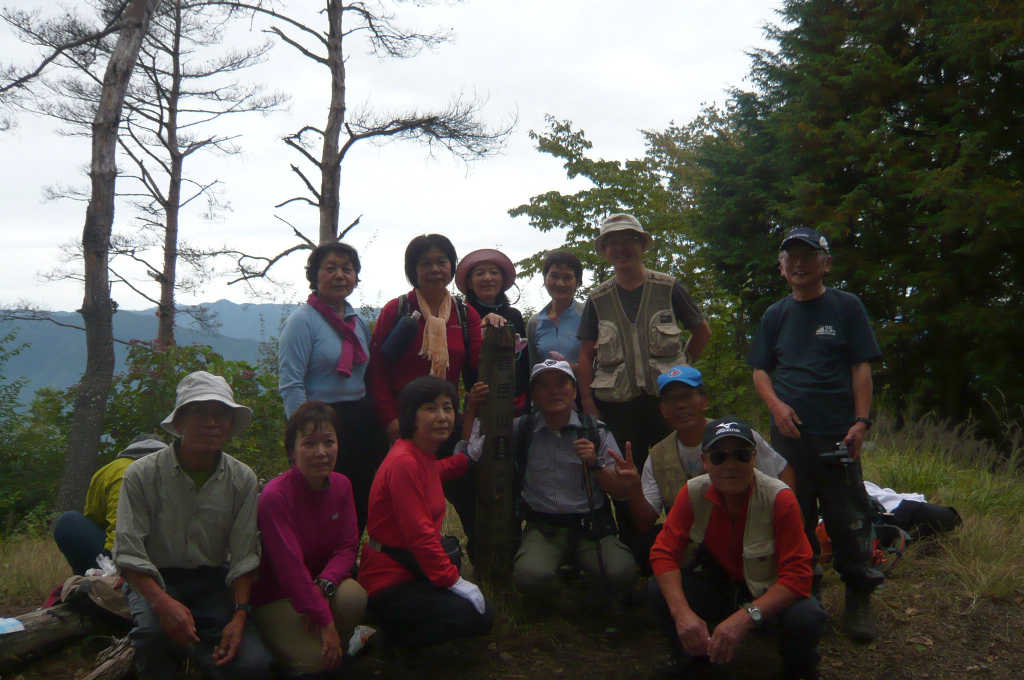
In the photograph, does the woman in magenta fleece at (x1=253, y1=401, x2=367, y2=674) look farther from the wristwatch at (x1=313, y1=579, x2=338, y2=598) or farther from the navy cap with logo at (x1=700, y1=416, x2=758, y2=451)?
the navy cap with logo at (x1=700, y1=416, x2=758, y2=451)

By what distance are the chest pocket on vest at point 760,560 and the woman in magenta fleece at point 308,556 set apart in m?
1.81

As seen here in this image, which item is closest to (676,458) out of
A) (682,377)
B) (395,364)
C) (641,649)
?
(682,377)

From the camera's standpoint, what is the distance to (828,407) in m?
3.56

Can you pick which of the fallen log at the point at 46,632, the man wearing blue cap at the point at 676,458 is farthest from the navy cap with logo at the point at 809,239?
the fallen log at the point at 46,632

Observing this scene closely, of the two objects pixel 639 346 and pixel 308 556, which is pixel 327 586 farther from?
pixel 639 346

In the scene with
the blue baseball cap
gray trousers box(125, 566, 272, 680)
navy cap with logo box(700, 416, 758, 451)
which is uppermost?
the blue baseball cap

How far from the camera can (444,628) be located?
3.29 meters

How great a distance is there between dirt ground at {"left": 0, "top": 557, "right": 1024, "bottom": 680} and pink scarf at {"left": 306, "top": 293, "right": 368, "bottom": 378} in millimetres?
1543

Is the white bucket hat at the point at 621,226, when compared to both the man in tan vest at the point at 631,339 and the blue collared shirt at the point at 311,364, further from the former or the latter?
the blue collared shirt at the point at 311,364

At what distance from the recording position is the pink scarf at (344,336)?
389 cm

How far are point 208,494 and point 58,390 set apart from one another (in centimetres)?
717

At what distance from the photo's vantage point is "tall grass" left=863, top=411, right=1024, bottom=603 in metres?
4.38

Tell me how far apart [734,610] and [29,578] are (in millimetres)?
4784

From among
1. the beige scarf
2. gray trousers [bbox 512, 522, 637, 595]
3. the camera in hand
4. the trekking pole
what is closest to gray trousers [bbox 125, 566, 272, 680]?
gray trousers [bbox 512, 522, 637, 595]
